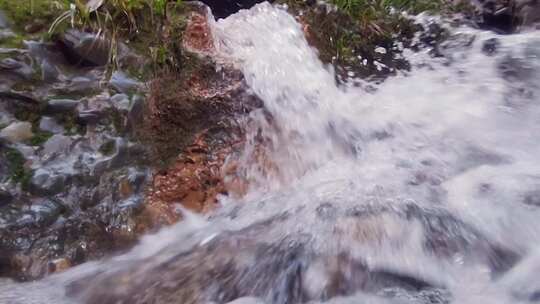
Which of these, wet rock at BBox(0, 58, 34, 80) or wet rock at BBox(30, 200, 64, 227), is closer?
wet rock at BBox(30, 200, 64, 227)

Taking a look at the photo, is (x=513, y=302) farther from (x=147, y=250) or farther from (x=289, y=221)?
(x=147, y=250)

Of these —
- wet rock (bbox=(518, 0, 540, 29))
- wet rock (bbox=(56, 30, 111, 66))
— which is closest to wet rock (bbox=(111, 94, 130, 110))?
wet rock (bbox=(56, 30, 111, 66))

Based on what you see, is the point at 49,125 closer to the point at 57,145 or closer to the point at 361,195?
the point at 57,145

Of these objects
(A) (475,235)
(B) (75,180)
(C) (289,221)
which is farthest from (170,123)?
(A) (475,235)

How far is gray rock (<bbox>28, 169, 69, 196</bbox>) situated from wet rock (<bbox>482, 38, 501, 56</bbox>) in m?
3.60

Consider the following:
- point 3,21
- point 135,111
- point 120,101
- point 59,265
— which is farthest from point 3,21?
point 59,265

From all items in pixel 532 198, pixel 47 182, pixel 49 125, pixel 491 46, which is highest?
pixel 49 125

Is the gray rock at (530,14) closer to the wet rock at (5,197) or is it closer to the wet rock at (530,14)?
the wet rock at (530,14)

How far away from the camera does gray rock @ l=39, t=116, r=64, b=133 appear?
317 cm

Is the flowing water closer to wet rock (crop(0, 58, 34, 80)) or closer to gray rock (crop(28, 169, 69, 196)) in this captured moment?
gray rock (crop(28, 169, 69, 196))

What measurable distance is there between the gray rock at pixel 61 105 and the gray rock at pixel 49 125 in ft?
0.18

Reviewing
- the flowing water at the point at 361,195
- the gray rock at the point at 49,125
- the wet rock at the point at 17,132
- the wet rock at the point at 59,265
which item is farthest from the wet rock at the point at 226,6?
the wet rock at the point at 59,265

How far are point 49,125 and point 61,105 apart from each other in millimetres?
143

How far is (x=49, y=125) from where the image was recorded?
125 inches
